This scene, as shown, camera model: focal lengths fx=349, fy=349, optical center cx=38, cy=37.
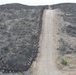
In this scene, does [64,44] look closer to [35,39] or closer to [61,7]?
[35,39]

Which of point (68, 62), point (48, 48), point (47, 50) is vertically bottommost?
point (68, 62)

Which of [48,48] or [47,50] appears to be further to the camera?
[48,48]

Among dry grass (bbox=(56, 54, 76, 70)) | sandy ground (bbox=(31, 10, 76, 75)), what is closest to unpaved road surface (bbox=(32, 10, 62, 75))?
sandy ground (bbox=(31, 10, 76, 75))

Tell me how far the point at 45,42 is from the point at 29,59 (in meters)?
9.90

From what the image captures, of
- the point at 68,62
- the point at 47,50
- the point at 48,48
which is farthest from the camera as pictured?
the point at 48,48

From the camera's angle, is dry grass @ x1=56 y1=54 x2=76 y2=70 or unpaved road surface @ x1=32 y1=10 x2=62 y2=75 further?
dry grass @ x1=56 y1=54 x2=76 y2=70

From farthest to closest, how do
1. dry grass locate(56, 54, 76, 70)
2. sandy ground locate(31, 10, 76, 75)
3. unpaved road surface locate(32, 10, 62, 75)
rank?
dry grass locate(56, 54, 76, 70) < unpaved road surface locate(32, 10, 62, 75) < sandy ground locate(31, 10, 76, 75)

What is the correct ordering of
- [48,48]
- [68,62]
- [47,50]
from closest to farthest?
[68,62], [47,50], [48,48]

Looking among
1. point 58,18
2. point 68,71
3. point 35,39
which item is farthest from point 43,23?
point 68,71

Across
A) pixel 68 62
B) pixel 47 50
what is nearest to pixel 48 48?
pixel 47 50

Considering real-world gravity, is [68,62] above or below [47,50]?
below

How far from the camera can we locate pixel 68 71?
67.2 meters

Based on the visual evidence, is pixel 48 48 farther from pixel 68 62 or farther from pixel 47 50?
pixel 68 62

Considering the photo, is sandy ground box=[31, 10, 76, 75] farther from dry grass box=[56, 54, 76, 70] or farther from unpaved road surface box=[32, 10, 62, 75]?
dry grass box=[56, 54, 76, 70]
